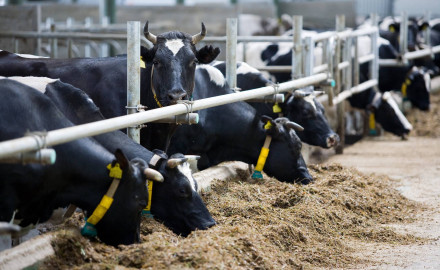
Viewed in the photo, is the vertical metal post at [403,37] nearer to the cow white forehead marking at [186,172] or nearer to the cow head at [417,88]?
the cow head at [417,88]

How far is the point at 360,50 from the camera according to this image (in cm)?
1332

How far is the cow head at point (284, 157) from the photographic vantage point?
7.95m

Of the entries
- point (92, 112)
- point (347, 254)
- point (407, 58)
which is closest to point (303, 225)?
point (347, 254)

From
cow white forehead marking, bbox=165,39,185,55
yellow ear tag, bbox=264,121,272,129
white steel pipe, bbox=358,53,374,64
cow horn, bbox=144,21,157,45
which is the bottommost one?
yellow ear tag, bbox=264,121,272,129

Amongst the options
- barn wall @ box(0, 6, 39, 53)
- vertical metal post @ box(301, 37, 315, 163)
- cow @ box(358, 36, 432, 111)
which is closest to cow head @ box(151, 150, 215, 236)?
vertical metal post @ box(301, 37, 315, 163)

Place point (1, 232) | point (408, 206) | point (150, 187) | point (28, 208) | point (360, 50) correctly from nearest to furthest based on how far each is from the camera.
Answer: point (1, 232) → point (28, 208) → point (150, 187) → point (408, 206) → point (360, 50)

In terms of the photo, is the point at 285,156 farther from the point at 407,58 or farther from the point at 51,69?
the point at 407,58

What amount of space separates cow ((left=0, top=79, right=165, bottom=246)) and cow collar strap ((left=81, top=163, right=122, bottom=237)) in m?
0.01

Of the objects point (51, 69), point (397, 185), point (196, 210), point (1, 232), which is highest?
point (51, 69)

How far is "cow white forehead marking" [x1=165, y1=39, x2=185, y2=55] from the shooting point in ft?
23.1

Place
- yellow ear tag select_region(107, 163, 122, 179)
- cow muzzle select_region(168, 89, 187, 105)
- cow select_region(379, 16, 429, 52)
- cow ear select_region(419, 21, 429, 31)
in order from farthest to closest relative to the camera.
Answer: cow ear select_region(419, 21, 429, 31), cow select_region(379, 16, 429, 52), cow muzzle select_region(168, 89, 187, 105), yellow ear tag select_region(107, 163, 122, 179)

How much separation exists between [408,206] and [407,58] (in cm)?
709

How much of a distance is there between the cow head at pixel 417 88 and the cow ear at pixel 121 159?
415 inches

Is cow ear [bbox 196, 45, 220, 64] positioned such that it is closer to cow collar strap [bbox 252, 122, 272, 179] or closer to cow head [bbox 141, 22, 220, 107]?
cow head [bbox 141, 22, 220, 107]
